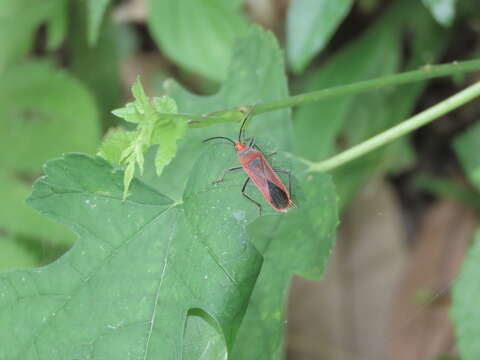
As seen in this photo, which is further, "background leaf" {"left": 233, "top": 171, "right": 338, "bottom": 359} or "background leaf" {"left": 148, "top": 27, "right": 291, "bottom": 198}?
"background leaf" {"left": 148, "top": 27, "right": 291, "bottom": 198}

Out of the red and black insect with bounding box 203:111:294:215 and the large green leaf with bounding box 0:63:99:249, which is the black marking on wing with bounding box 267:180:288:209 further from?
the large green leaf with bounding box 0:63:99:249

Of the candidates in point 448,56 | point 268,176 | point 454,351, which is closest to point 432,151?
point 448,56

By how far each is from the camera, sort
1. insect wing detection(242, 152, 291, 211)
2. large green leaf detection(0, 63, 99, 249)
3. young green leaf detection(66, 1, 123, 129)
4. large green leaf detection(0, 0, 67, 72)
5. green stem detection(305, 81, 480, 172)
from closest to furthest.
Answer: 1. insect wing detection(242, 152, 291, 211)
2. green stem detection(305, 81, 480, 172)
3. large green leaf detection(0, 63, 99, 249)
4. large green leaf detection(0, 0, 67, 72)
5. young green leaf detection(66, 1, 123, 129)

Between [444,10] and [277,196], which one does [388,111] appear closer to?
[444,10]

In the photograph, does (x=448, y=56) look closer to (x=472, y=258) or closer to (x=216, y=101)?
(x=472, y=258)

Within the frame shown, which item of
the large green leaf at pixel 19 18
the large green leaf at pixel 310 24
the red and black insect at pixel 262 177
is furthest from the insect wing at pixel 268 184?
the large green leaf at pixel 19 18

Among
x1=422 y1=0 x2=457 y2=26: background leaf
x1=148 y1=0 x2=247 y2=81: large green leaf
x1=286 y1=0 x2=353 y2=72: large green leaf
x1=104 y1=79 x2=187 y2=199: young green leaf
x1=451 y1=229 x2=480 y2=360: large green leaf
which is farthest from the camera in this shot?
x1=148 y1=0 x2=247 y2=81: large green leaf

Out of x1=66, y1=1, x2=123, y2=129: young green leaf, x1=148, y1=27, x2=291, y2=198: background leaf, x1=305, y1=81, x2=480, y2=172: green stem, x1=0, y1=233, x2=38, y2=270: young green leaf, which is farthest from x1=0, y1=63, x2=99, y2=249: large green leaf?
x1=305, y1=81, x2=480, y2=172: green stem
